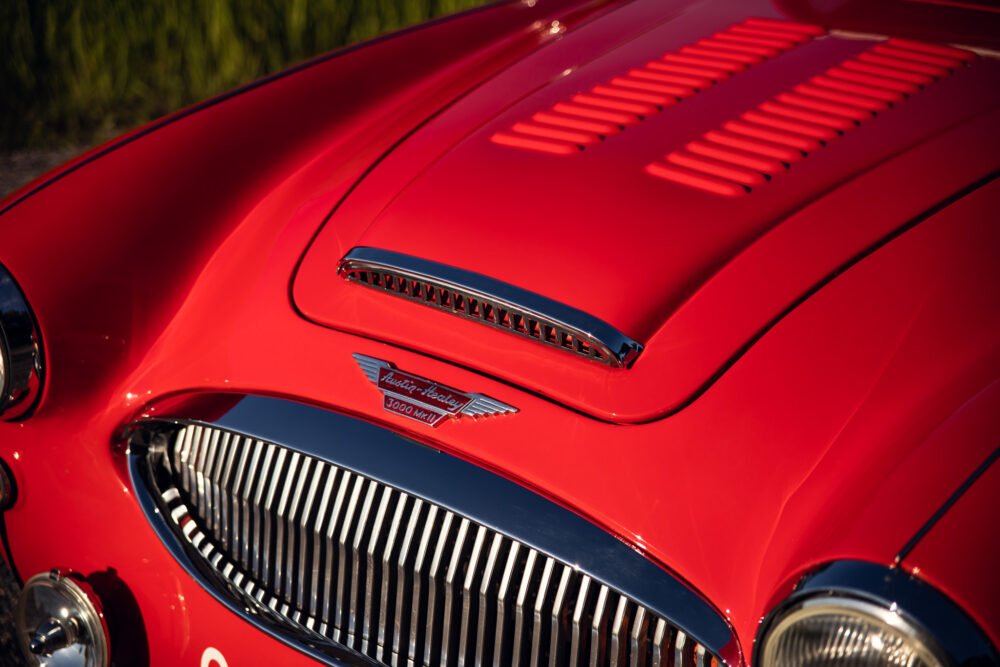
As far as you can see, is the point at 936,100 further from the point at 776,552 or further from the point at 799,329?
the point at 776,552

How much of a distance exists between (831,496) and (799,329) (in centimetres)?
29

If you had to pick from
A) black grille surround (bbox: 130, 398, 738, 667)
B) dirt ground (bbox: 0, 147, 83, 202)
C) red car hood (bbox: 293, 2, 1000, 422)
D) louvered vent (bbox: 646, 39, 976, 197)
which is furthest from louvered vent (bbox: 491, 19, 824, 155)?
dirt ground (bbox: 0, 147, 83, 202)

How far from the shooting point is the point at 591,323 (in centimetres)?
146

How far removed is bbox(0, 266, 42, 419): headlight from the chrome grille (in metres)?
0.23

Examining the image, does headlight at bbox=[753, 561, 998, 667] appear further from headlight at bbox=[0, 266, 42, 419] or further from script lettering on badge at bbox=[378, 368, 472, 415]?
headlight at bbox=[0, 266, 42, 419]

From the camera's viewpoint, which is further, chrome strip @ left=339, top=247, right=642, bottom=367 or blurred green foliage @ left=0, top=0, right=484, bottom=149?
blurred green foliage @ left=0, top=0, right=484, bottom=149

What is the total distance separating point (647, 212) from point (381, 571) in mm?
621

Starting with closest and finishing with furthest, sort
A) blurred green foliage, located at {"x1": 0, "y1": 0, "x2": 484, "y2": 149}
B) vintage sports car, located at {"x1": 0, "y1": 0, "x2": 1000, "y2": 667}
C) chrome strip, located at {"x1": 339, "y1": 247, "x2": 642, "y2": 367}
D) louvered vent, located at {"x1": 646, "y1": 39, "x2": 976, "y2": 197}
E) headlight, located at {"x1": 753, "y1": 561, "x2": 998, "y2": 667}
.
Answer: headlight, located at {"x1": 753, "y1": 561, "x2": 998, "y2": 667} < vintage sports car, located at {"x1": 0, "y1": 0, "x2": 1000, "y2": 667} < chrome strip, located at {"x1": 339, "y1": 247, "x2": 642, "y2": 367} < louvered vent, located at {"x1": 646, "y1": 39, "x2": 976, "y2": 197} < blurred green foliage, located at {"x1": 0, "y1": 0, "x2": 484, "y2": 149}

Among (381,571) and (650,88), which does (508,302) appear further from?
(650,88)

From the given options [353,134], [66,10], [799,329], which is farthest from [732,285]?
[66,10]

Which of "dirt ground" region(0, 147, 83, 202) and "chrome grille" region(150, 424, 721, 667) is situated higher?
"chrome grille" region(150, 424, 721, 667)

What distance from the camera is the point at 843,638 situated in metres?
1.08

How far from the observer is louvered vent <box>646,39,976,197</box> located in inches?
66.4

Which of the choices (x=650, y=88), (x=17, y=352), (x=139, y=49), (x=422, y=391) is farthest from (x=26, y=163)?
(x=422, y=391)
